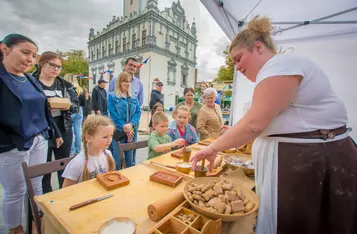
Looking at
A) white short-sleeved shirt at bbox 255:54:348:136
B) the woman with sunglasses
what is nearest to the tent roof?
the woman with sunglasses

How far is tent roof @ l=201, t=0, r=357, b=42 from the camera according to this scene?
3143 mm

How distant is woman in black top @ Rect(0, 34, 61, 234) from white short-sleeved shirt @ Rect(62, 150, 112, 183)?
0.54 m

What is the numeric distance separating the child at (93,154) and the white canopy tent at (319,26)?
2604 mm

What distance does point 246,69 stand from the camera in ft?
Result: 4.02

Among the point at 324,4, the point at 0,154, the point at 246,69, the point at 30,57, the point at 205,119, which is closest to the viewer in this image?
the point at 246,69

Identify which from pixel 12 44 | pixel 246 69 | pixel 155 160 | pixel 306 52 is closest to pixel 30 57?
pixel 12 44

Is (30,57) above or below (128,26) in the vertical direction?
below

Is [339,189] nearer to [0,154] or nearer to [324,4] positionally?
[0,154]

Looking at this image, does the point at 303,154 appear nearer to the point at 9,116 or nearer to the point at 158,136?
the point at 158,136

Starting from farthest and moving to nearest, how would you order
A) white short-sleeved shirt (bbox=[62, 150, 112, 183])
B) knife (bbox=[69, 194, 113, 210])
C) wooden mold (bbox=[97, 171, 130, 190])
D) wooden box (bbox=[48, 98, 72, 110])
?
wooden box (bbox=[48, 98, 72, 110]) < white short-sleeved shirt (bbox=[62, 150, 112, 183]) < wooden mold (bbox=[97, 171, 130, 190]) < knife (bbox=[69, 194, 113, 210])

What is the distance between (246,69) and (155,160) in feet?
4.16

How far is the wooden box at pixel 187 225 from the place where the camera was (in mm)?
778

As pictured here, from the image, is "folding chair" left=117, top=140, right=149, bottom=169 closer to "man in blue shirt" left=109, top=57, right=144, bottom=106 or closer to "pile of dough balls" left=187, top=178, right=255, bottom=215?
"pile of dough balls" left=187, top=178, right=255, bottom=215

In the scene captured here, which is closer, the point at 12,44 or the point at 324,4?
the point at 12,44
